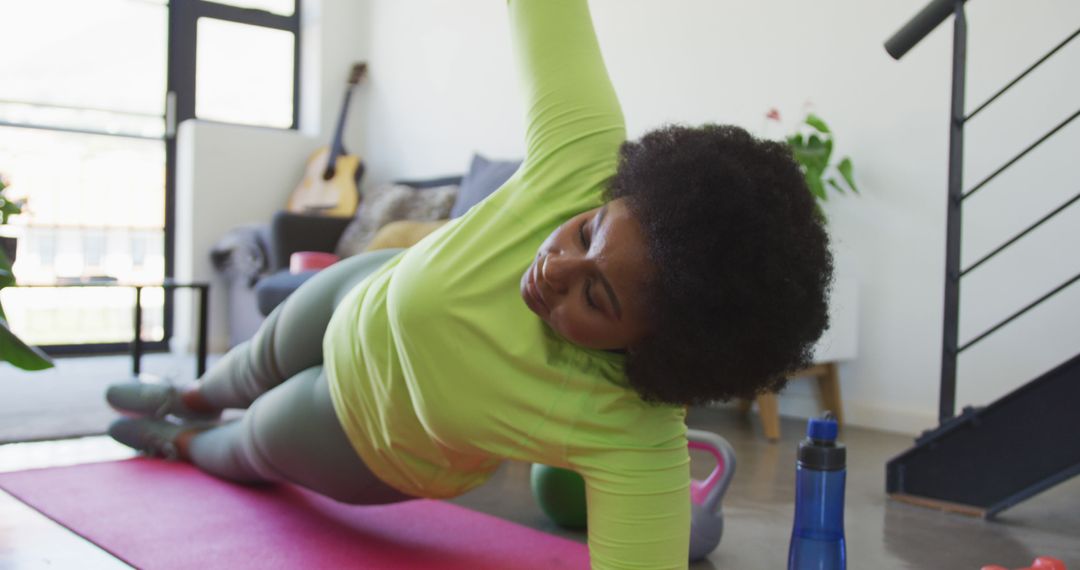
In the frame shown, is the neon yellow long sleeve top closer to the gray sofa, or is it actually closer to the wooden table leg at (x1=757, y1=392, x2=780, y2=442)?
the wooden table leg at (x1=757, y1=392, x2=780, y2=442)

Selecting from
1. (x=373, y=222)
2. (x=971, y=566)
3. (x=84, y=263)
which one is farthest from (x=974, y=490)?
(x=84, y=263)

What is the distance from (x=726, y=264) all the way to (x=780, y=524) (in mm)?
1122

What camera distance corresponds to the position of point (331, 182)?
5176 mm

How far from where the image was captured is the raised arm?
4.10 feet

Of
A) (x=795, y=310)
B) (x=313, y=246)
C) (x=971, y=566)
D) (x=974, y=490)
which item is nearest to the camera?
(x=795, y=310)

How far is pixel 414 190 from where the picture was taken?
4.50m

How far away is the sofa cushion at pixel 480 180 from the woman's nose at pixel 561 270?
8.89 ft

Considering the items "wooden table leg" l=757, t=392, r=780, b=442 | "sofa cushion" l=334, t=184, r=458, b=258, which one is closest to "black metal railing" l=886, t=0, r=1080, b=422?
"wooden table leg" l=757, t=392, r=780, b=442

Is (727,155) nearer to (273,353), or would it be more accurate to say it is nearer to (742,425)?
(273,353)

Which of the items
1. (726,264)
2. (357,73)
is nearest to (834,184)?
(726,264)

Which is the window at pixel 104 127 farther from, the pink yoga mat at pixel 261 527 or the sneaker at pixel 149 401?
the pink yoga mat at pixel 261 527

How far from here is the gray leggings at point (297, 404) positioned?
1522 mm

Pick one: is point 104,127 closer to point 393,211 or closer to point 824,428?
point 393,211

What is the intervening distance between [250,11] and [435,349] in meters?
4.82
